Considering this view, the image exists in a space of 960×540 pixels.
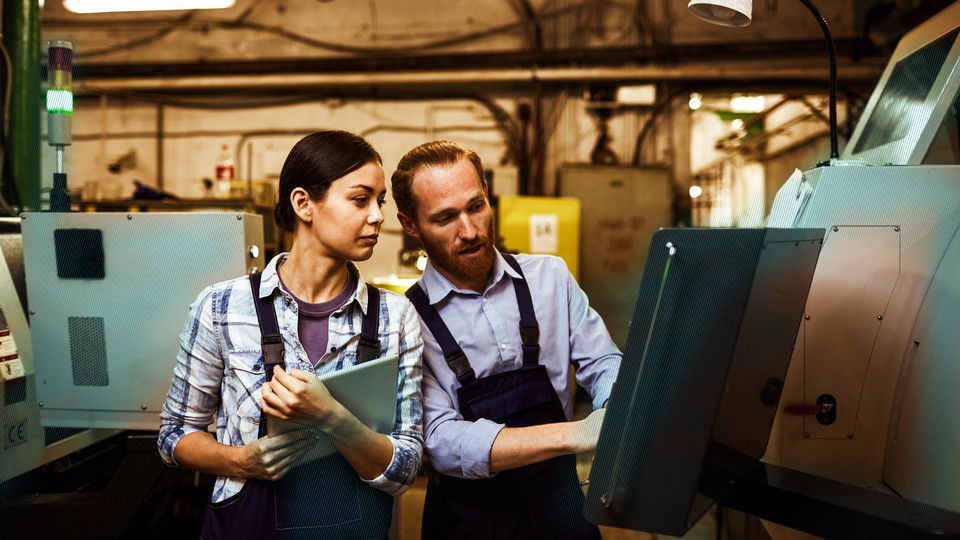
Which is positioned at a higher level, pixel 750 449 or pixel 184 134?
pixel 184 134

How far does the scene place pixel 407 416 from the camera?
3.98ft

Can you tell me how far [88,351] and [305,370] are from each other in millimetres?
899

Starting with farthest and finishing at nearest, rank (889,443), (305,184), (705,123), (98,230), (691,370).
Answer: (705,123)
(98,230)
(889,443)
(305,184)
(691,370)

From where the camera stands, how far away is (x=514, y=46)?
5.10 meters

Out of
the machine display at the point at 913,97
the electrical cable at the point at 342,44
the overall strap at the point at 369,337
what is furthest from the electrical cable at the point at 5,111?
the electrical cable at the point at 342,44

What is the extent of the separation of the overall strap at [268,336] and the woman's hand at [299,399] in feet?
0.36

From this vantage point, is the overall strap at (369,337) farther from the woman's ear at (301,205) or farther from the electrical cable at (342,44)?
the electrical cable at (342,44)

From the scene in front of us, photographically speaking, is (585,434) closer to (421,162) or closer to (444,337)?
(444,337)

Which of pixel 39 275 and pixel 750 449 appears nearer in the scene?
pixel 750 449

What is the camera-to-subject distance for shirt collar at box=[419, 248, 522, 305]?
1.38 metres

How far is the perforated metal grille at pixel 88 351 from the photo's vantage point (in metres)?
1.64

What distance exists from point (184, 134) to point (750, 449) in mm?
5213

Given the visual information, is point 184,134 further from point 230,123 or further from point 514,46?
point 514,46

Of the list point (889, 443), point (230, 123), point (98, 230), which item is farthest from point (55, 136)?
point (230, 123)
